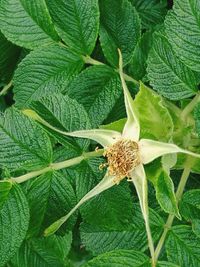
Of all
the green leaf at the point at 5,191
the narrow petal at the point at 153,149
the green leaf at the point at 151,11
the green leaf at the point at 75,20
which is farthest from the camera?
the green leaf at the point at 151,11

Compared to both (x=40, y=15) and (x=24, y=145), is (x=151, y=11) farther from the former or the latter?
(x=24, y=145)

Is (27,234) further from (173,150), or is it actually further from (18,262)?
(173,150)

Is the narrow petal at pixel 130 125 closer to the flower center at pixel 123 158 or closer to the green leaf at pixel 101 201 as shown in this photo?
the flower center at pixel 123 158

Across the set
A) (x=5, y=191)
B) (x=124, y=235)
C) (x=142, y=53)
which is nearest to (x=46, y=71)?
(x=142, y=53)

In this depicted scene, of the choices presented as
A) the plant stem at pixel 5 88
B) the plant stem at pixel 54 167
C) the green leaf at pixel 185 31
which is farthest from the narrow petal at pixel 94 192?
the plant stem at pixel 5 88

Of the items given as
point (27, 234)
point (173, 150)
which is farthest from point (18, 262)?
point (173, 150)
